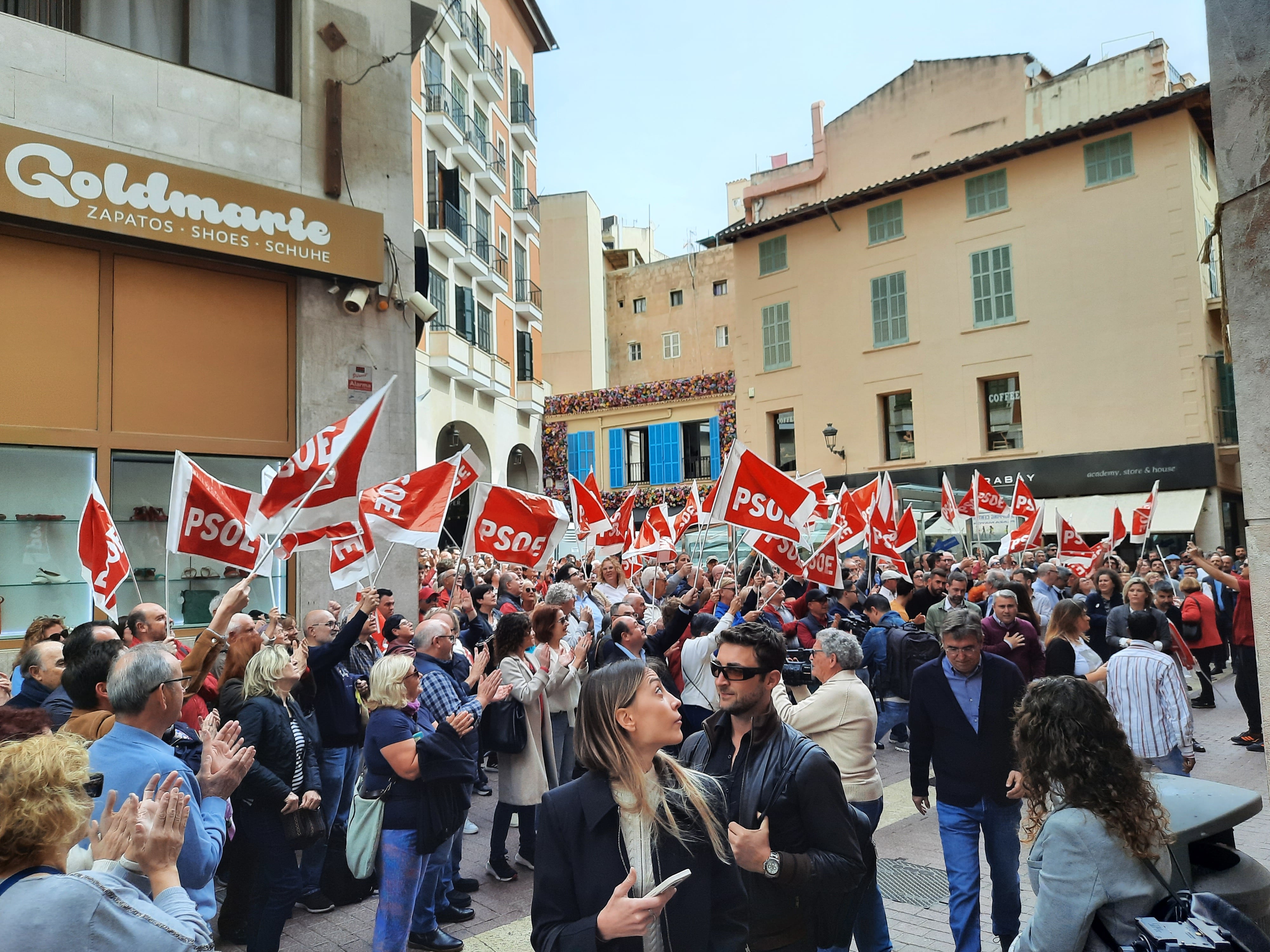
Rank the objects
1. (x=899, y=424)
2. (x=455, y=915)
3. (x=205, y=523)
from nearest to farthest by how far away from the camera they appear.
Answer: (x=455, y=915) → (x=205, y=523) → (x=899, y=424)

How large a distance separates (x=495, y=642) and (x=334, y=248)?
752 centimetres

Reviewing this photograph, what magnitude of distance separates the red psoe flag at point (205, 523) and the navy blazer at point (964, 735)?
4.66 m

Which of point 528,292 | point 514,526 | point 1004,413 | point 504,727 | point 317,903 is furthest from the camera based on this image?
point 528,292

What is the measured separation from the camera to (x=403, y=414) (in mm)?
13102

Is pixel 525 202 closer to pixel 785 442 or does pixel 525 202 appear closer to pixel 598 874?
pixel 785 442

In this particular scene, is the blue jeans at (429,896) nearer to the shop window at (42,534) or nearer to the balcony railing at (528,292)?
the shop window at (42,534)

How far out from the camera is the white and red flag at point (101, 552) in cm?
742

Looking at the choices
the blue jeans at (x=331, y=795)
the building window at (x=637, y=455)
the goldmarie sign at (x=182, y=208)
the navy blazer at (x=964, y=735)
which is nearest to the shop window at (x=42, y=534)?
the goldmarie sign at (x=182, y=208)

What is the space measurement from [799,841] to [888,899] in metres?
3.26

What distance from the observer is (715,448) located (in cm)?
3481

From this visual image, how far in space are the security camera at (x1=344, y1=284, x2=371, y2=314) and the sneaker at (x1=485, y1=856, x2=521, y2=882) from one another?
8020mm

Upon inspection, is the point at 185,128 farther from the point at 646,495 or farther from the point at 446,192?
the point at 646,495

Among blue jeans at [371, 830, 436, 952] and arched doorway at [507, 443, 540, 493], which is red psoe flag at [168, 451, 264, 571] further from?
arched doorway at [507, 443, 540, 493]

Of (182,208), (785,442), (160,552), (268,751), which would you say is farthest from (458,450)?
(268,751)
